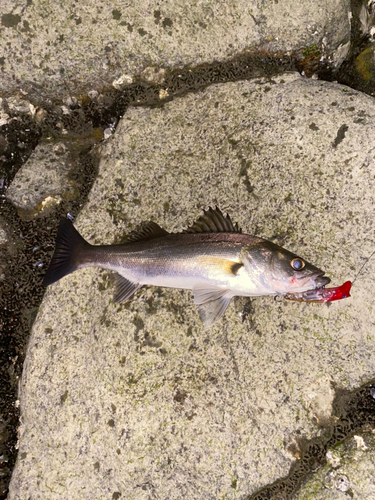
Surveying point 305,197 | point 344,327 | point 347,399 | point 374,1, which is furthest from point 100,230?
point 374,1

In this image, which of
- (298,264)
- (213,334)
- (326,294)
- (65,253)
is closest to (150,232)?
(65,253)

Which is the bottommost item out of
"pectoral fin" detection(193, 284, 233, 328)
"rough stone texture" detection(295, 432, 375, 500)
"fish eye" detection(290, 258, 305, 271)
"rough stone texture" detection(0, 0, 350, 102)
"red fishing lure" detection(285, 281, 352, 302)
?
"rough stone texture" detection(295, 432, 375, 500)

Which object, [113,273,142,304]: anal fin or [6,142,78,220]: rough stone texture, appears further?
[6,142,78,220]: rough stone texture

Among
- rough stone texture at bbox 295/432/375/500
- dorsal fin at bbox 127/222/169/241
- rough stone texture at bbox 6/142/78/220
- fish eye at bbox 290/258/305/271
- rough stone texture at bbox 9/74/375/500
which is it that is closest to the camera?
fish eye at bbox 290/258/305/271

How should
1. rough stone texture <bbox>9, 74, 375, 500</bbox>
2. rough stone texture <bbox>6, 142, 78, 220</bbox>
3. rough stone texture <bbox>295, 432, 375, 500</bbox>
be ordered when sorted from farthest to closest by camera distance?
rough stone texture <bbox>6, 142, 78, 220</bbox>
rough stone texture <bbox>9, 74, 375, 500</bbox>
rough stone texture <bbox>295, 432, 375, 500</bbox>

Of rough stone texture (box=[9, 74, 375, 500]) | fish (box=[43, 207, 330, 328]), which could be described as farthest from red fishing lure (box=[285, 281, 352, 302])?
rough stone texture (box=[9, 74, 375, 500])

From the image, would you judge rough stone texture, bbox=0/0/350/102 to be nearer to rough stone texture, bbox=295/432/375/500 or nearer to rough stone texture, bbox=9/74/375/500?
rough stone texture, bbox=9/74/375/500

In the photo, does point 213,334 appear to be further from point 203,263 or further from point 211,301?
point 203,263
